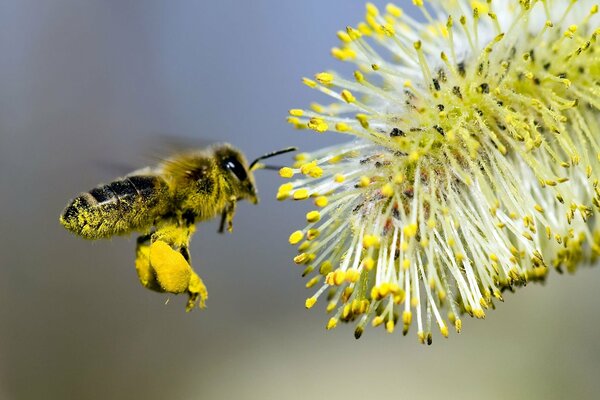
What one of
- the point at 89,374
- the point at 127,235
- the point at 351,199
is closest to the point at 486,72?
the point at 351,199

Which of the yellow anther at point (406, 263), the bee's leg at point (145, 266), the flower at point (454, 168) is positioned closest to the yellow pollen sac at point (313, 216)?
the flower at point (454, 168)

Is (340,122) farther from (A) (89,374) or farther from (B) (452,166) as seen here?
(A) (89,374)

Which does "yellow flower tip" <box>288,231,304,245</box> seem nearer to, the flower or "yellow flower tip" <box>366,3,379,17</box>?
the flower

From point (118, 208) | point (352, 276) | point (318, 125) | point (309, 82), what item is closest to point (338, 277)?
point (352, 276)

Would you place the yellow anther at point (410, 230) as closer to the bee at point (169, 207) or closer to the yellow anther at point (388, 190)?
the yellow anther at point (388, 190)

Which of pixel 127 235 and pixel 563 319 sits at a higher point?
pixel 127 235
